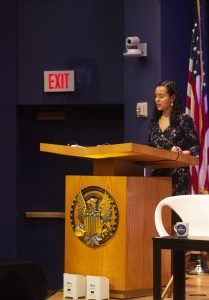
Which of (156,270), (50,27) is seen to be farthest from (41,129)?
(156,270)

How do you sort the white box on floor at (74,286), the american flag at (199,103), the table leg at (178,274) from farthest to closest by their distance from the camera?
the american flag at (199,103) < the white box on floor at (74,286) < the table leg at (178,274)

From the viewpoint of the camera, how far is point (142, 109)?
694 centimetres

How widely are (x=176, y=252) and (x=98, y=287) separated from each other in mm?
593

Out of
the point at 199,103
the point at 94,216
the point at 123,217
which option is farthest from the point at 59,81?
the point at 123,217

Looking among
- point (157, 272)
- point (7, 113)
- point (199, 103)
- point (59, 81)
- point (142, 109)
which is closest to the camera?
point (157, 272)

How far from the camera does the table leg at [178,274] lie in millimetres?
3924

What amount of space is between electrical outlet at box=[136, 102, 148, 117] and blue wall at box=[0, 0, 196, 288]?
315mm

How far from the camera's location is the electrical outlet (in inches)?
272

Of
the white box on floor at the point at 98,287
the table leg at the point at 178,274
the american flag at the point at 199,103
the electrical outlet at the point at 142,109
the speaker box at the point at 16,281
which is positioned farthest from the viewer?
Answer: the electrical outlet at the point at 142,109

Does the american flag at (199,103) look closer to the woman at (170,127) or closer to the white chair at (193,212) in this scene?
the woman at (170,127)

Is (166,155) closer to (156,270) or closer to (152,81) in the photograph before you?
(156,270)

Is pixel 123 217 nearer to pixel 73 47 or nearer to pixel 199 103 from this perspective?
pixel 199 103

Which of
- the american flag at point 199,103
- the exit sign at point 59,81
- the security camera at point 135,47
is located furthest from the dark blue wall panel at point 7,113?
the american flag at point 199,103

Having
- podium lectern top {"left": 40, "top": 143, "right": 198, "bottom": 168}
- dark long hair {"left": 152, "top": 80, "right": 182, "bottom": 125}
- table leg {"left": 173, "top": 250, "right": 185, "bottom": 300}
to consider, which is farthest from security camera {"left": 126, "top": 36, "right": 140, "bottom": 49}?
table leg {"left": 173, "top": 250, "right": 185, "bottom": 300}
